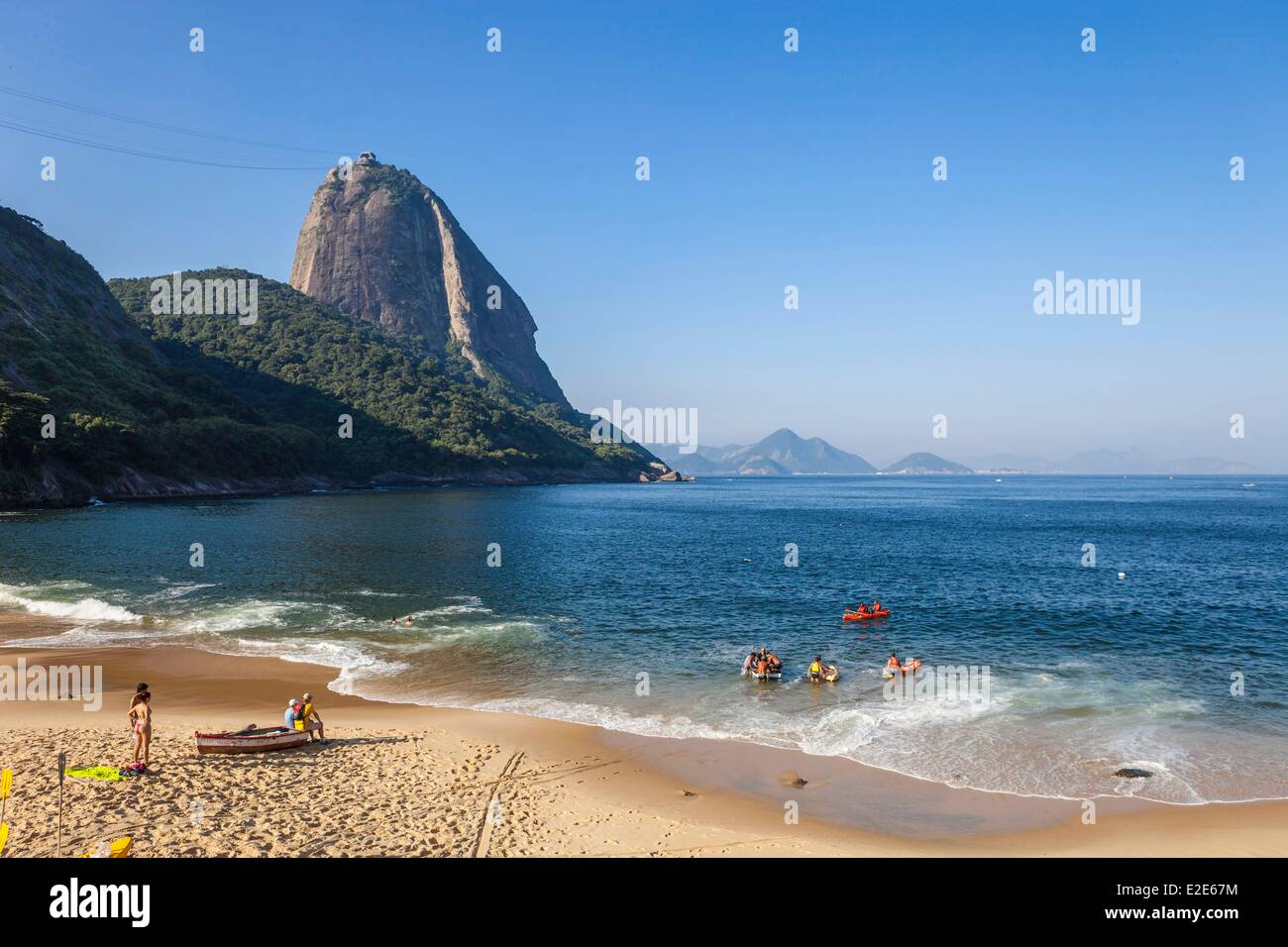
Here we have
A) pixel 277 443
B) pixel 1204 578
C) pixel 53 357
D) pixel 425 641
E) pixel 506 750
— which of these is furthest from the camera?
pixel 277 443

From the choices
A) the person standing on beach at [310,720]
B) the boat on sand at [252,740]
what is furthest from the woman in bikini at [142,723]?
the person standing on beach at [310,720]

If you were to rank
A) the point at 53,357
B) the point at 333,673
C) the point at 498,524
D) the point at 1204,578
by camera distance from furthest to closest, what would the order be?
the point at 53,357, the point at 498,524, the point at 1204,578, the point at 333,673

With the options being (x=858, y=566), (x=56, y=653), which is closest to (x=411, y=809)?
(x=56, y=653)

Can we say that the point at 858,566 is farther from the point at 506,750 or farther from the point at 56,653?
the point at 56,653

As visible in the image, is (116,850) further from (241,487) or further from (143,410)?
(143,410)
